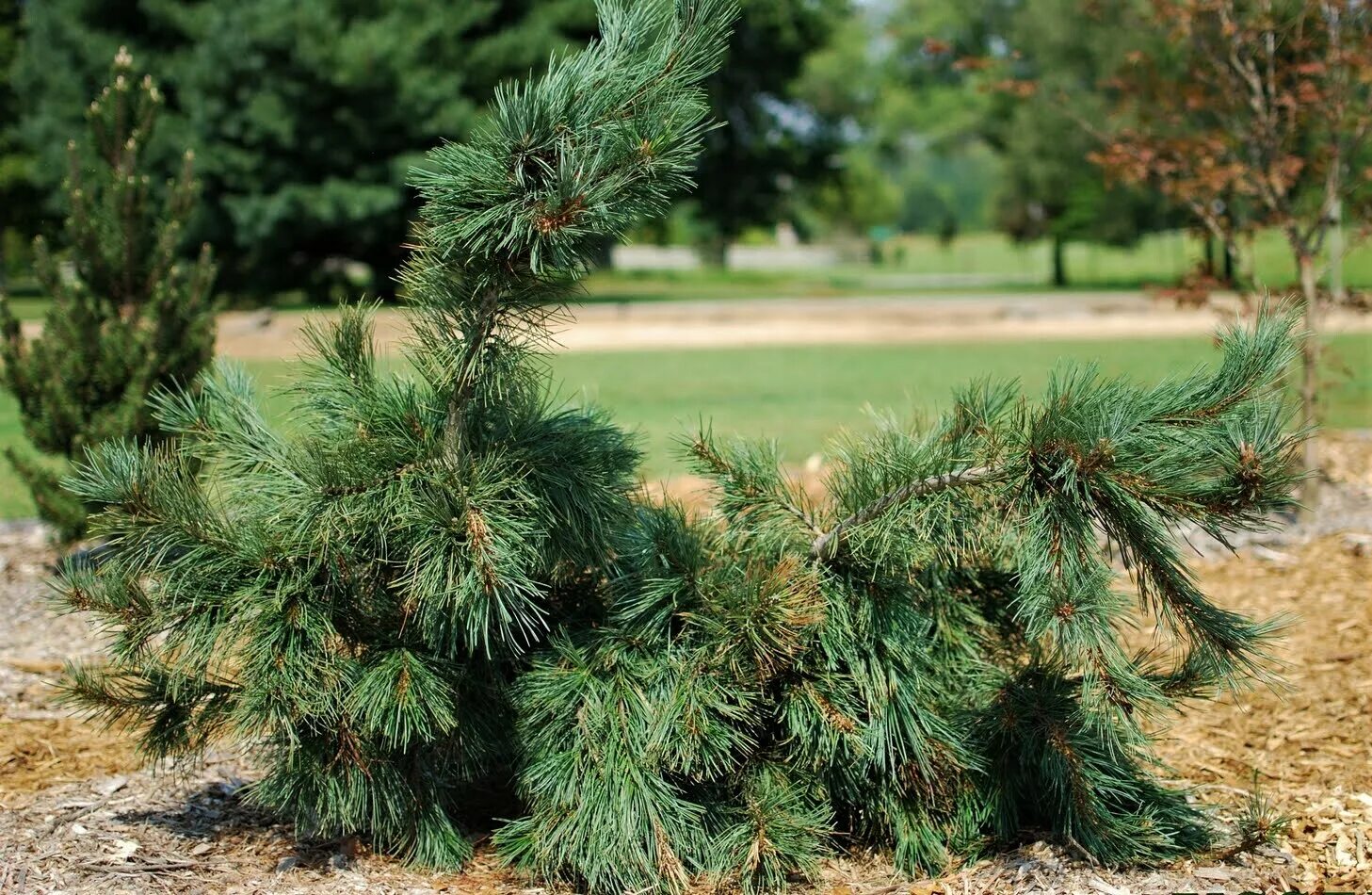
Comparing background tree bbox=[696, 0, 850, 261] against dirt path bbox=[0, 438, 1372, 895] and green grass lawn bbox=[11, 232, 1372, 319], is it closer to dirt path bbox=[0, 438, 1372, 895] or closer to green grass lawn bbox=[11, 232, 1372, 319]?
green grass lawn bbox=[11, 232, 1372, 319]

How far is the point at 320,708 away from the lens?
348cm

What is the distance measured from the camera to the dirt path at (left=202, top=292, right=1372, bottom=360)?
2097 cm

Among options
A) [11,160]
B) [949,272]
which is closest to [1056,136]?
[949,272]

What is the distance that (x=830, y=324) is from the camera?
24.6 metres

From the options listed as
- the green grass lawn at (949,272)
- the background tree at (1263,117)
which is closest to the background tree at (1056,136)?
the green grass lawn at (949,272)

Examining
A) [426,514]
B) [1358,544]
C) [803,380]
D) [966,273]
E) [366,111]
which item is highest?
[366,111]

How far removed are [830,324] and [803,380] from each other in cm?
907

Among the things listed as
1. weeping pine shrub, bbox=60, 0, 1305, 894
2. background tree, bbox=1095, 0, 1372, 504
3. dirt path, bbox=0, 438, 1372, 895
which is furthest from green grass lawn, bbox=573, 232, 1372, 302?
weeping pine shrub, bbox=60, 0, 1305, 894

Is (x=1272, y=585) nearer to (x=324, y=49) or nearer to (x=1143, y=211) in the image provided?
(x=324, y=49)

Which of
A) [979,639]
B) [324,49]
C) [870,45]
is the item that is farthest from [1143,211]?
[979,639]

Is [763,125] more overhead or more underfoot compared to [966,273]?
more overhead

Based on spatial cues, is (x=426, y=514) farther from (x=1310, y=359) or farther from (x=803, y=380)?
(x=803, y=380)

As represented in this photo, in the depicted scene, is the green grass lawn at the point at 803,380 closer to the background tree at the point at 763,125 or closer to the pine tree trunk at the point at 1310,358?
the pine tree trunk at the point at 1310,358

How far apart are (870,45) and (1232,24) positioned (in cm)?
6258
